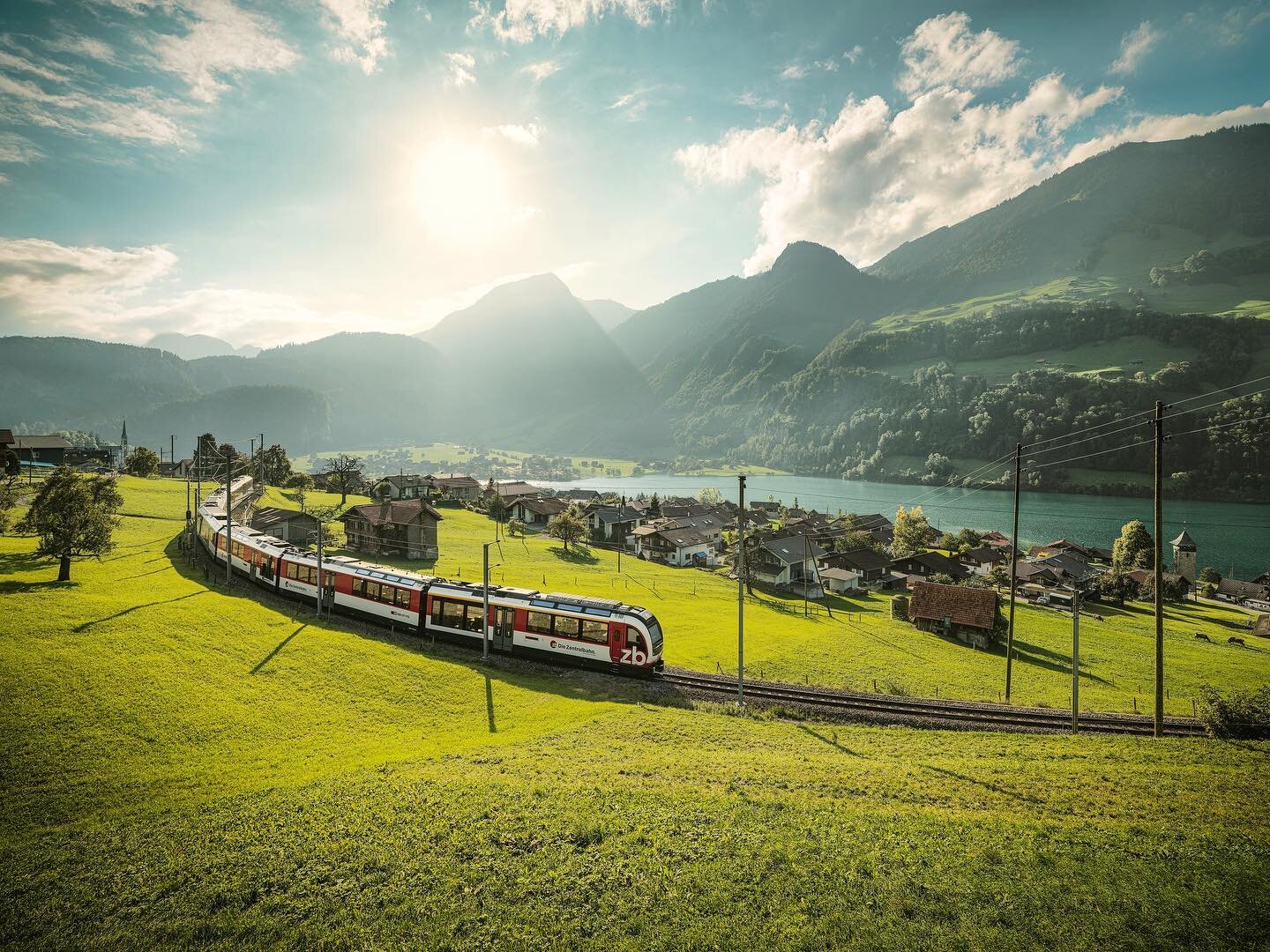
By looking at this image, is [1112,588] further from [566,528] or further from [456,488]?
[456,488]

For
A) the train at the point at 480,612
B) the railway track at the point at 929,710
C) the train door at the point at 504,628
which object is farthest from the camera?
the train door at the point at 504,628

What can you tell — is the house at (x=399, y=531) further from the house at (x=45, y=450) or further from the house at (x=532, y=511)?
the house at (x=45, y=450)

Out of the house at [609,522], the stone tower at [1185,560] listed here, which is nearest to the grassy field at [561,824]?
the house at [609,522]

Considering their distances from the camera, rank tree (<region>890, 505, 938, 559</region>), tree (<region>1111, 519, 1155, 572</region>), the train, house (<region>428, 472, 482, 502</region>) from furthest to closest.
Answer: house (<region>428, 472, 482, 502</region>) → tree (<region>890, 505, 938, 559</region>) → tree (<region>1111, 519, 1155, 572</region>) → the train

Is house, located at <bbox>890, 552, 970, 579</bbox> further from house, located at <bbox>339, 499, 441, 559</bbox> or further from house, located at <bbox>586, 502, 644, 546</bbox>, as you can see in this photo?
house, located at <bbox>339, 499, 441, 559</bbox>

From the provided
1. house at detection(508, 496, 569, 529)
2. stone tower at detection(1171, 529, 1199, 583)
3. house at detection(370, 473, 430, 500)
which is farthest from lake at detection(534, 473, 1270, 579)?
house at detection(370, 473, 430, 500)

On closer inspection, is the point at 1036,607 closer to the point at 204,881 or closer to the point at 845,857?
the point at 845,857

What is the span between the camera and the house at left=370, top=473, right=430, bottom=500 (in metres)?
94.2

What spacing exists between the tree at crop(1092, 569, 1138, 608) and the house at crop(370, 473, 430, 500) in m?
102

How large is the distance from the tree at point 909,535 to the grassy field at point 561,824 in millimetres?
76814

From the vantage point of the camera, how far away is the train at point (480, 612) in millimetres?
26891

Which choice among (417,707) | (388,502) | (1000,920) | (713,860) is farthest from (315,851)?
(388,502)

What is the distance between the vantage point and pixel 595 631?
27.1 metres

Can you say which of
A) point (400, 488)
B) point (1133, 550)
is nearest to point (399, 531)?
point (400, 488)
